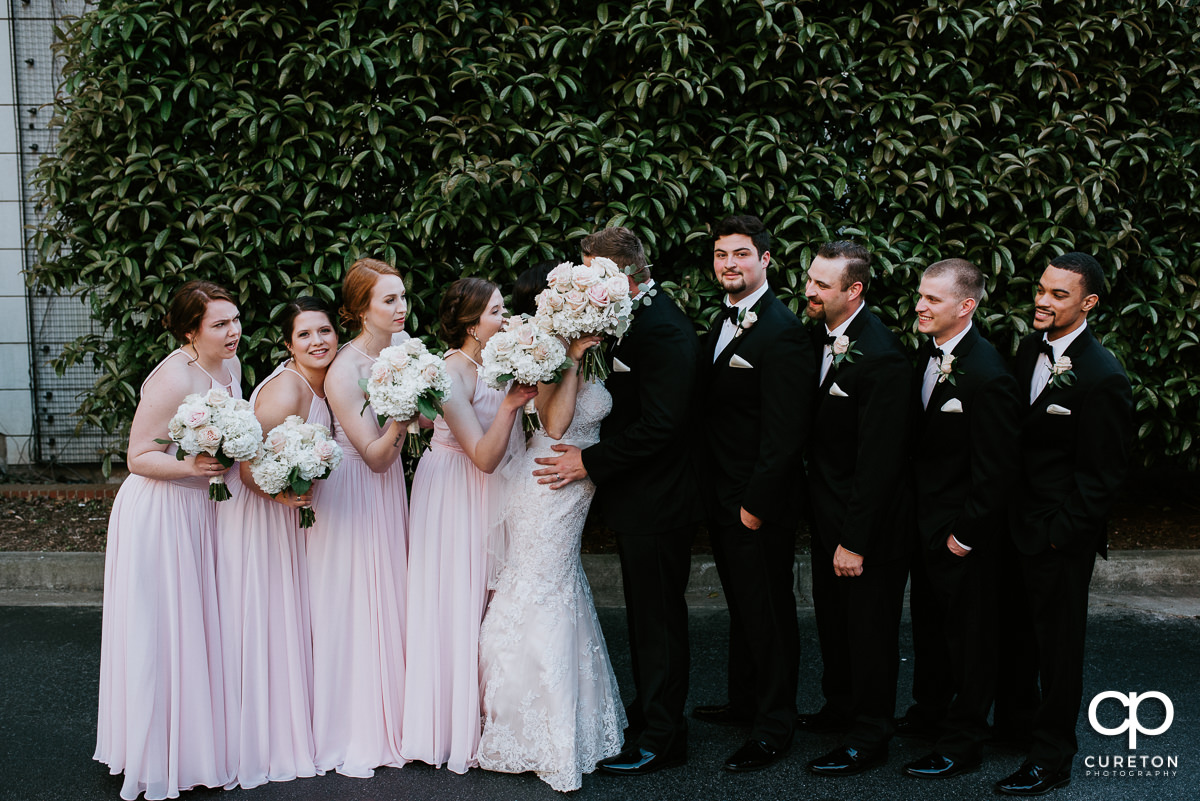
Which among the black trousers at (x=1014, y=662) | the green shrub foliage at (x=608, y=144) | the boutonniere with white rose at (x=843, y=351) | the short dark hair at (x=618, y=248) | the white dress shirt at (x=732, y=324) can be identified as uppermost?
the green shrub foliage at (x=608, y=144)

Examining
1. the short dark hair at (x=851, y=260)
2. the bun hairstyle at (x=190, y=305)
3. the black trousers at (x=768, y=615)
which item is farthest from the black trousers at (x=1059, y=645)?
the bun hairstyle at (x=190, y=305)

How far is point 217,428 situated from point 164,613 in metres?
0.85

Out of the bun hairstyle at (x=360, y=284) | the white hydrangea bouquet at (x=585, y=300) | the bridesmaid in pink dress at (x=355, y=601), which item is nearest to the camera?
the white hydrangea bouquet at (x=585, y=300)

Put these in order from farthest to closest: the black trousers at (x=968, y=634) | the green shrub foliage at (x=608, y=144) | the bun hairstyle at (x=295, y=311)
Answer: the green shrub foliage at (x=608, y=144) → the bun hairstyle at (x=295, y=311) → the black trousers at (x=968, y=634)

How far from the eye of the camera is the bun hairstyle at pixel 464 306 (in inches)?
171

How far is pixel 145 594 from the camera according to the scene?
386cm

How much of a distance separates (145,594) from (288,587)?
0.58 m

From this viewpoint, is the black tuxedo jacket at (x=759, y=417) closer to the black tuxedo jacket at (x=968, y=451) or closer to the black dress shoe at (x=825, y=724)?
the black tuxedo jacket at (x=968, y=451)

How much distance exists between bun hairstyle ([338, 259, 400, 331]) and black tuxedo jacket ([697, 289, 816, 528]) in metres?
1.58

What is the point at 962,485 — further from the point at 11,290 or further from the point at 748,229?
the point at 11,290

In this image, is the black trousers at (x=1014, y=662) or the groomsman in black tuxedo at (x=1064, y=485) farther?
the black trousers at (x=1014, y=662)

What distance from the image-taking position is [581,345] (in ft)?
12.6

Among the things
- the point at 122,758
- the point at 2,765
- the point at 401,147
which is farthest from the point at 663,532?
the point at 401,147

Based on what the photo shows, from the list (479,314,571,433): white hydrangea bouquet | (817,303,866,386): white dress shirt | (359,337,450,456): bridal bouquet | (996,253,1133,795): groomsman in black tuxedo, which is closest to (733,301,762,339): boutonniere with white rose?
(817,303,866,386): white dress shirt
